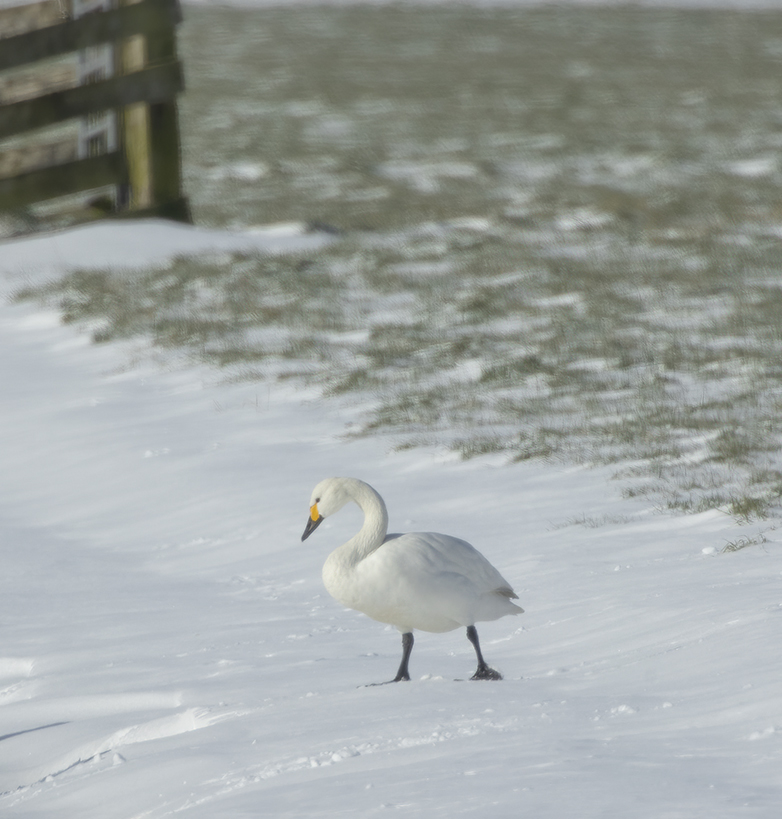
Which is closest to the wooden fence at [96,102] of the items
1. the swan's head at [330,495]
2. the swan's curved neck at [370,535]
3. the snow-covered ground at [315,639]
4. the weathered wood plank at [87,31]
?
the weathered wood plank at [87,31]

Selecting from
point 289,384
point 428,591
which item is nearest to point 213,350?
point 289,384

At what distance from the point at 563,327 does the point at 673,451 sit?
2.56m

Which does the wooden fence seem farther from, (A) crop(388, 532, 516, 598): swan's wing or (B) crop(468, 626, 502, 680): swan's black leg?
(B) crop(468, 626, 502, 680): swan's black leg

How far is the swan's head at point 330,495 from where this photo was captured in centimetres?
375

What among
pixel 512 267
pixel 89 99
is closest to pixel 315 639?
pixel 512 267

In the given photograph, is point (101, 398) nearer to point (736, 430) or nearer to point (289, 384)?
point (289, 384)

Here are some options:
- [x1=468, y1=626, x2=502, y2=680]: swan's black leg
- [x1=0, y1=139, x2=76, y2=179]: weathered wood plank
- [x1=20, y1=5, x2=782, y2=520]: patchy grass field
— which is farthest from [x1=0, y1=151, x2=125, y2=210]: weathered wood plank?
[x1=468, y1=626, x2=502, y2=680]: swan's black leg

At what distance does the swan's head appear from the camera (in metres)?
3.75

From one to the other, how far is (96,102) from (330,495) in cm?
710

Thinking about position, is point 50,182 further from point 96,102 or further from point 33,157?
point 96,102

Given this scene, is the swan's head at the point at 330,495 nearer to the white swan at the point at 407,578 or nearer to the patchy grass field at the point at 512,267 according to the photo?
the white swan at the point at 407,578

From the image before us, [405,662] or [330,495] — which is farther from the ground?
[330,495]

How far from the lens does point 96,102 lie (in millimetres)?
9992

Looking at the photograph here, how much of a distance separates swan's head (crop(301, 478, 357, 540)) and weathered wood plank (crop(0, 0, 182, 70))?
273 inches
